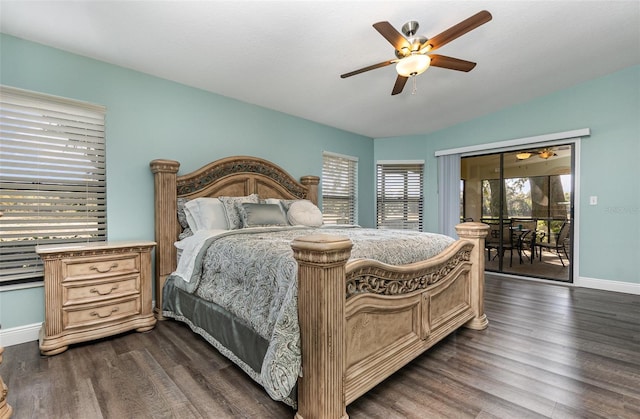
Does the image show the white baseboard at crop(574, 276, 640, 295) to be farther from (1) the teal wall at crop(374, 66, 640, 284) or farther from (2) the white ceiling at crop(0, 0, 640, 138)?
(2) the white ceiling at crop(0, 0, 640, 138)

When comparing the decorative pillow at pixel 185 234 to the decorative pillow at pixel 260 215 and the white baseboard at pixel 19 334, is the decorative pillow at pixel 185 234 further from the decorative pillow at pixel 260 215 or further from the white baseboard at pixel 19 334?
the white baseboard at pixel 19 334

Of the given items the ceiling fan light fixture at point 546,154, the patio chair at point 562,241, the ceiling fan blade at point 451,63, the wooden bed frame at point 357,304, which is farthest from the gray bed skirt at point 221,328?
the ceiling fan light fixture at point 546,154

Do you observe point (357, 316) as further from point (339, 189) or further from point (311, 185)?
point (339, 189)

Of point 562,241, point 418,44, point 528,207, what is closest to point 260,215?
point 418,44

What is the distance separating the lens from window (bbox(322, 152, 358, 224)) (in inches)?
192

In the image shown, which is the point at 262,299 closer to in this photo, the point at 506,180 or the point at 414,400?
the point at 414,400

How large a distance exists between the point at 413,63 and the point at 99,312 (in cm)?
310

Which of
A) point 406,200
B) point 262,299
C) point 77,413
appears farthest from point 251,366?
point 406,200

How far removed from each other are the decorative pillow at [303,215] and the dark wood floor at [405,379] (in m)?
1.54

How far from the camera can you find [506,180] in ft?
16.3

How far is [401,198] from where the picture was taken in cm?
560

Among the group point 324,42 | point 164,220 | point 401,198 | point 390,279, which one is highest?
point 324,42

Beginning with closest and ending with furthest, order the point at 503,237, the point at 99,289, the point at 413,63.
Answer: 1. the point at 413,63
2. the point at 99,289
3. the point at 503,237

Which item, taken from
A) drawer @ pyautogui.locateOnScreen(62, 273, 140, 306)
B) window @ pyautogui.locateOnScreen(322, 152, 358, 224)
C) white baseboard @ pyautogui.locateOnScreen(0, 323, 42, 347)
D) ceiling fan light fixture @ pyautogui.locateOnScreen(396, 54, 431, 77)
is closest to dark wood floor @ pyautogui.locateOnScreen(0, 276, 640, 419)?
white baseboard @ pyautogui.locateOnScreen(0, 323, 42, 347)
